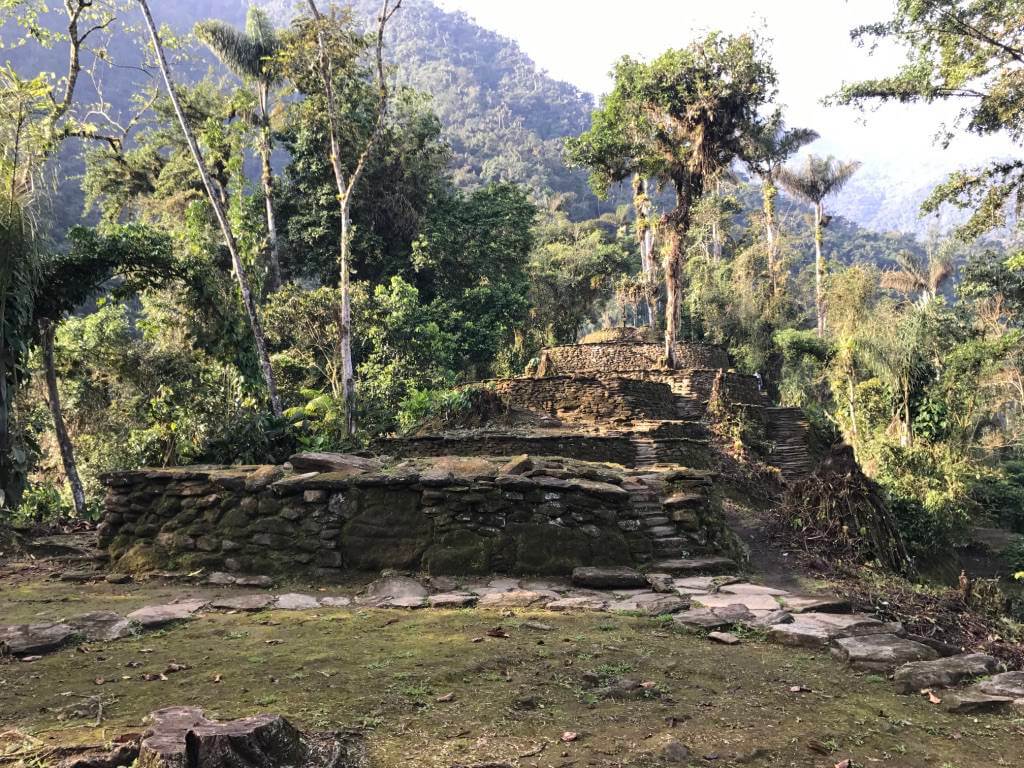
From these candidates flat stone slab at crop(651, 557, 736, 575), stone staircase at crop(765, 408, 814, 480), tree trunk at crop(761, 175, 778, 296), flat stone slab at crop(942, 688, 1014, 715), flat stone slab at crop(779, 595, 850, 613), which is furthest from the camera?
tree trunk at crop(761, 175, 778, 296)

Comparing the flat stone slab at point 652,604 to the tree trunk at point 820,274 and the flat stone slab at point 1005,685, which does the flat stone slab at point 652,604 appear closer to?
the flat stone slab at point 1005,685

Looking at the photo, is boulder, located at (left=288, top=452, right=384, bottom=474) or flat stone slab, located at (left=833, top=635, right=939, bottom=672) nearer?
flat stone slab, located at (left=833, top=635, right=939, bottom=672)

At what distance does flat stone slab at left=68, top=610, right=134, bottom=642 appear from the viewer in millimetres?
3027

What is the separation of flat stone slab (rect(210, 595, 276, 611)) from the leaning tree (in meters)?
14.0

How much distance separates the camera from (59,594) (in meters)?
4.07

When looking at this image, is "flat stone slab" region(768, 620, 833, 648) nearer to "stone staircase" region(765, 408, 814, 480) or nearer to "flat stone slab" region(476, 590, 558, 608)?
"flat stone slab" region(476, 590, 558, 608)

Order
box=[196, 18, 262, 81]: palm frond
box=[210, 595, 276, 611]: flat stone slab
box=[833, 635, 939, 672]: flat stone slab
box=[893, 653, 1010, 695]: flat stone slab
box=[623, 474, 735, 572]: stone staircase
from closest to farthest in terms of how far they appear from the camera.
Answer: box=[893, 653, 1010, 695]: flat stone slab
box=[833, 635, 939, 672]: flat stone slab
box=[210, 595, 276, 611]: flat stone slab
box=[623, 474, 735, 572]: stone staircase
box=[196, 18, 262, 81]: palm frond

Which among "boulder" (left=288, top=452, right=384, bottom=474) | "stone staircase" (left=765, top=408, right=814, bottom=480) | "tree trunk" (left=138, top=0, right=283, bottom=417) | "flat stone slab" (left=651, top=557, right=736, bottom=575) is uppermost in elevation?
"tree trunk" (left=138, top=0, right=283, bottom=417)

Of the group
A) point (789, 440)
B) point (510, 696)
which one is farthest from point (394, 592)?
point (789, 440)

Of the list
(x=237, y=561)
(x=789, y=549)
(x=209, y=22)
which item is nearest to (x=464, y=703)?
(x=237, y=561)

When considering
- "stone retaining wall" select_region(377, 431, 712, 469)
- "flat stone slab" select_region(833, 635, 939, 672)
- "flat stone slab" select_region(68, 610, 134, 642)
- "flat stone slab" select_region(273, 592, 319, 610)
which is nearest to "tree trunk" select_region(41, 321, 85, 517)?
"stone retaining wall" select_region(377, 431, 712, 469)

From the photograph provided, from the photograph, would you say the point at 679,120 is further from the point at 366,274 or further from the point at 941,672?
the point at 941,672

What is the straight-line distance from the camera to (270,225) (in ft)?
62.8

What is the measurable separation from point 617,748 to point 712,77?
16.6 metres
